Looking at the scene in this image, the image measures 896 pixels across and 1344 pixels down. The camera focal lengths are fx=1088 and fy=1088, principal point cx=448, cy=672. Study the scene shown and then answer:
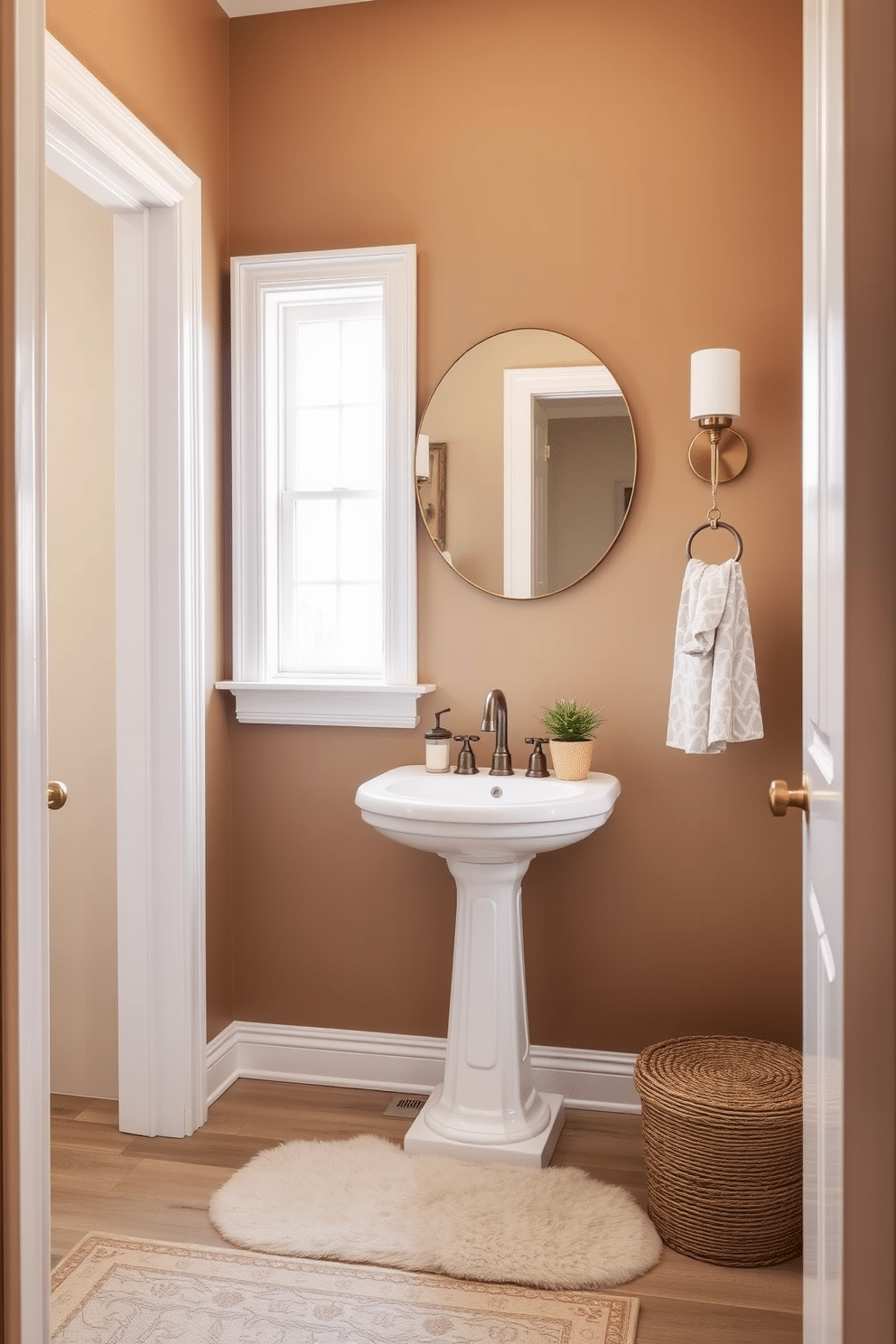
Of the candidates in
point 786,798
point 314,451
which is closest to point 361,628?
point 314,451

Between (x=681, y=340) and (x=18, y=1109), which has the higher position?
(x=681, y=340)

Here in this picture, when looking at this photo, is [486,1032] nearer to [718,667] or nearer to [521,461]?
[718,667]

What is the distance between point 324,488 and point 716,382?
1.10 m

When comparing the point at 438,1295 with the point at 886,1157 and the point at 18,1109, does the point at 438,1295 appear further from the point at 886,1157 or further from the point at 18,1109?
the point at 886,1157

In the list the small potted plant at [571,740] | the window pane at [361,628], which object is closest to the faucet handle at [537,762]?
the small potted plant at [571,740]

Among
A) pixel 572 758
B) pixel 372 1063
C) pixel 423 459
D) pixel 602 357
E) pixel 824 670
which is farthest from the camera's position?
pixel 372 1063

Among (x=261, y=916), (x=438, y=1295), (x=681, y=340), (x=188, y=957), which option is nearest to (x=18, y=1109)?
(x=438, y=1295)

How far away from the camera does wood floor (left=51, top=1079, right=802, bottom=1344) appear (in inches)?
78.5

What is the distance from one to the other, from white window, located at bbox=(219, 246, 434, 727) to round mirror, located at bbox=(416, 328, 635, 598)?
0.33 ft

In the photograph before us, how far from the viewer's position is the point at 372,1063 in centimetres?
297

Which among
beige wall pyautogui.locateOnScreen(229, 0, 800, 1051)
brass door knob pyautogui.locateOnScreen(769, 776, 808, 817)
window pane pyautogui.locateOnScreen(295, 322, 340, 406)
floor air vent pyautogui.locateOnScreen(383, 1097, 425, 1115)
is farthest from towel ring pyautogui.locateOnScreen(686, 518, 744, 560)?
floor air vent pyautogui.locateOnScreen(383, 1097, 425, 1115)

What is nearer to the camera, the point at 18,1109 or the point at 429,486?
the point at 18,1109

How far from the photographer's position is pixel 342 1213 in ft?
7.45

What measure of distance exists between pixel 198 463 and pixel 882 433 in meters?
2.15
